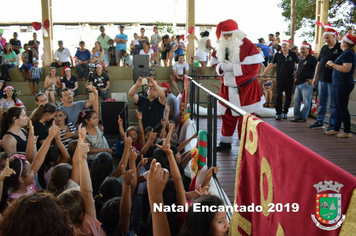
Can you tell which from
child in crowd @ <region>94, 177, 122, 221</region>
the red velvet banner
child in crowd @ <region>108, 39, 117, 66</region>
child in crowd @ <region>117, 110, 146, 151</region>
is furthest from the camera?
child in crowd @ <region>108, 39, 117, 66</region>

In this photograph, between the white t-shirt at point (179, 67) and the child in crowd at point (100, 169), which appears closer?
the child in crowd at point (100, 169)

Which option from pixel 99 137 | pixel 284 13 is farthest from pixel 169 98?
pixel 284 13

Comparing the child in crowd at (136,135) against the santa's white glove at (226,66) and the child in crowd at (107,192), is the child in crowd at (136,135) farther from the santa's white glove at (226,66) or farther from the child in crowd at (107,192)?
the child in crowd at (107,192)

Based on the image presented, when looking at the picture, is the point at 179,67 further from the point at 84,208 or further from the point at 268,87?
the point at 84,208

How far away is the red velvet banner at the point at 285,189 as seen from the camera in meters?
0.84

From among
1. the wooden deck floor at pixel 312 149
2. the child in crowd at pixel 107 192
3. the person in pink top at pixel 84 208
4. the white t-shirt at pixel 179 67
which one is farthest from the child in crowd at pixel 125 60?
the person in pink top at pixel 84 208

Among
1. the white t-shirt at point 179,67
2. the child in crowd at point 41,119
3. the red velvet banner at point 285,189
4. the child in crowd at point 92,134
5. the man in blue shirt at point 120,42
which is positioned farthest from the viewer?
the man in blue shirt at point 120,42

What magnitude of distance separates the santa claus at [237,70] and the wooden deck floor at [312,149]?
44 centimetres

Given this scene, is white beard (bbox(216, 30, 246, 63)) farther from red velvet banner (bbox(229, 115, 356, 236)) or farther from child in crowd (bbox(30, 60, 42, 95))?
child in crowd (bbox(30, 60, 42, 95))

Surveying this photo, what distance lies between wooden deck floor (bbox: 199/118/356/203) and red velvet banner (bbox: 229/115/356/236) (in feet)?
3.73

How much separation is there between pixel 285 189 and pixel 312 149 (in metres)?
3.51

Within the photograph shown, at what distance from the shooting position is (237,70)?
387cm

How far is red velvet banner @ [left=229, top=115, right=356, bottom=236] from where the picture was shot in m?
0.84

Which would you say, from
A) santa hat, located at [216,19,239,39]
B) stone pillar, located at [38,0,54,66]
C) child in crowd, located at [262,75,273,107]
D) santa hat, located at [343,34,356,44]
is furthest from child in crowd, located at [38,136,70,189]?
stone pillar, located at [38,0,54,66]
